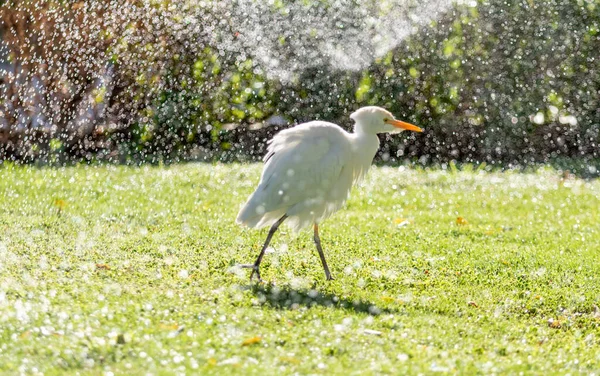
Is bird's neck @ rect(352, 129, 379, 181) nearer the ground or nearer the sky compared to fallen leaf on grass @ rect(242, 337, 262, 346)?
nearer the sky

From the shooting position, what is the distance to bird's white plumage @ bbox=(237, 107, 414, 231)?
530 cm

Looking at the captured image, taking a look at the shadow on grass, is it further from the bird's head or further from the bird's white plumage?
the bird's head

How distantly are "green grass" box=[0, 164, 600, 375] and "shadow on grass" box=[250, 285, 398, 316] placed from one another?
0.01 metres

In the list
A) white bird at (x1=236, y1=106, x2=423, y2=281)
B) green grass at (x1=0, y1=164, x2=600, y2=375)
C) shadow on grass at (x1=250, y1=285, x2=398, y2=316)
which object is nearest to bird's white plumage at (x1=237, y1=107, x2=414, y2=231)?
white bird at (x1=236, y1=106, x2=423, y2=281)

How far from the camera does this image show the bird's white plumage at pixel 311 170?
5.30 m

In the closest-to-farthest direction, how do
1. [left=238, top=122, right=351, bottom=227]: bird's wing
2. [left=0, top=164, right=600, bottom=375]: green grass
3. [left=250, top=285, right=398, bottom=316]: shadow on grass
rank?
[left=0, top=164, right=600, bottom=375]: green grass, [left=250, top=285, right=398, bottom=316]: shadow on grass, [left=238, top=122, right=351, bottom=227]: bird's wing

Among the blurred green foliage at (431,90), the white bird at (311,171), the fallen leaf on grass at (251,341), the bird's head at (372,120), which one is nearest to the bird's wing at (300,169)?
the white bird at (311,171)

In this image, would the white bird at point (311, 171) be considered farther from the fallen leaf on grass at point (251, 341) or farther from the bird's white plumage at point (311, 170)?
the fallen leaf on grass at point (251, 341)

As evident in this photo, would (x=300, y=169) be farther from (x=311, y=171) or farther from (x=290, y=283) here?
(x=290, y=283)

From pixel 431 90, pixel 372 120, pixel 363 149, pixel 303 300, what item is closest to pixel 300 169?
pixel 363 149

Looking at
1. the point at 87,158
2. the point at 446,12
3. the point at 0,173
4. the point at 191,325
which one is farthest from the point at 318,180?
the point at 446,12

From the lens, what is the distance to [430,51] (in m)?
11.6

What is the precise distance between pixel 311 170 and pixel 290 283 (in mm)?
649

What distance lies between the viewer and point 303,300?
15.9ft
